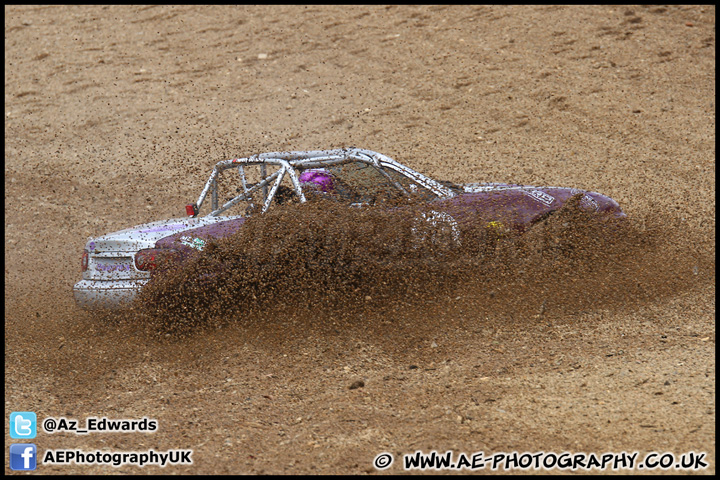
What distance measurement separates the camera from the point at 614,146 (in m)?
9.62

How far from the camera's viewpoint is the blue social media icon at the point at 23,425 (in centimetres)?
396

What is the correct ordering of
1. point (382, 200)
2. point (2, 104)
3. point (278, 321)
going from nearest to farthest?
point (278, 321) < point (382, 200) < point (2, 104)

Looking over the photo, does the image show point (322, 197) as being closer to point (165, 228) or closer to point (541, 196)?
point (165, 228)

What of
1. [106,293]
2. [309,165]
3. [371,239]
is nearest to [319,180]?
[309,165]

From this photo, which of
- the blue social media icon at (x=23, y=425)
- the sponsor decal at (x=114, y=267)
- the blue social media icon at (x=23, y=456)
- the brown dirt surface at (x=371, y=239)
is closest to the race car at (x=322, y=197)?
the sponsor decal at (x=114, y=267)

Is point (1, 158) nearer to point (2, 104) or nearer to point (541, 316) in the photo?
point (2, 104)

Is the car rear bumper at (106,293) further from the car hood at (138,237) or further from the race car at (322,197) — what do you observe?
the car hood at (138,237)

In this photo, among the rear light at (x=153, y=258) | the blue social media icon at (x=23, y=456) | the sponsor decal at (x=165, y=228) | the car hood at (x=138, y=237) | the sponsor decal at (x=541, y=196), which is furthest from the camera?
the sponsor decal at (x=541, y=196)

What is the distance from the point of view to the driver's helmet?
19.6 ft

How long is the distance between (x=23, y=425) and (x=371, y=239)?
8.97ft

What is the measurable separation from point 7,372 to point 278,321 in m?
2.03

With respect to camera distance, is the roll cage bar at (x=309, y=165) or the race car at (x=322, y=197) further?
the roll cage bar at (x=309, y=165)

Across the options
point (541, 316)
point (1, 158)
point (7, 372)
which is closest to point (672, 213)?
point (541, 316)

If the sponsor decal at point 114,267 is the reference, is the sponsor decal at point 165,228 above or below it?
above
